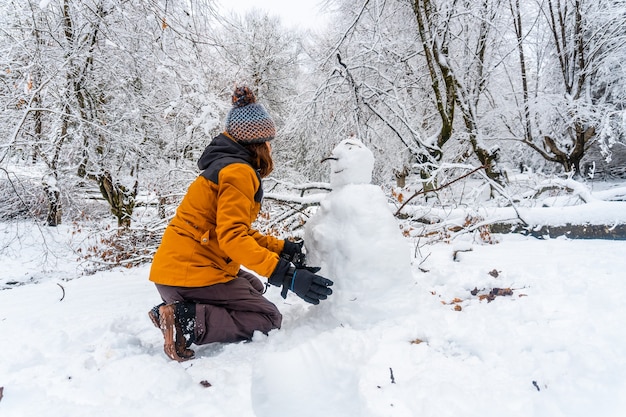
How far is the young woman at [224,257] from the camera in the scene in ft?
5.92

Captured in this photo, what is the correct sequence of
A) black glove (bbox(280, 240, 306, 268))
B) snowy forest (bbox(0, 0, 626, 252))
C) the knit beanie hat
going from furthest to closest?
snowy forest (bbox(0, 0, 626, 252)) → black glove (bbox(280, 240, 306, 268)) → the knit beanie hat

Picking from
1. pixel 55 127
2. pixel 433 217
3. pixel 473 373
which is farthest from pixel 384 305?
pixel 55 127

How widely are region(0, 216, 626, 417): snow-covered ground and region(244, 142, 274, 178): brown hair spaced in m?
0.92

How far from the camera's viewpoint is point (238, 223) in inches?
71.6

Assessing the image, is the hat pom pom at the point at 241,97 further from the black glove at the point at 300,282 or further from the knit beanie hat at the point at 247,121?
the black glove at the point at 300,282

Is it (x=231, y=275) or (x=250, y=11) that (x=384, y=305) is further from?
(x=250, y=11)

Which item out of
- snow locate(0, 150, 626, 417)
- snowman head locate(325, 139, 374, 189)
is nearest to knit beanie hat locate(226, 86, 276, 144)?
snowman head locate(325, 139, 374, 189)

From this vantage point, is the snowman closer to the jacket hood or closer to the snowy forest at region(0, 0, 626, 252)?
the jacket hood

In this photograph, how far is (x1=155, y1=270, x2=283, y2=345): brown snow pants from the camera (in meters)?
1.93

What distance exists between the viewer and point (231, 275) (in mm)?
2105

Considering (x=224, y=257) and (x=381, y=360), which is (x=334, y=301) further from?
(x=224, y=257)

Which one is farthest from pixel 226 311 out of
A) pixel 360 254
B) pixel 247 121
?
pixel 247 121

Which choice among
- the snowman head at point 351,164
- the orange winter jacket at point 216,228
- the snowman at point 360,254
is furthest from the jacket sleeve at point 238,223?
the snowman head at point 351,164

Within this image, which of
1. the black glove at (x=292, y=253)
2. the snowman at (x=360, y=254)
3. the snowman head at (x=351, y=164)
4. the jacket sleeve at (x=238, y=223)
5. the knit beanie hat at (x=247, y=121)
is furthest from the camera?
the black glove at (x=292, y=253)
